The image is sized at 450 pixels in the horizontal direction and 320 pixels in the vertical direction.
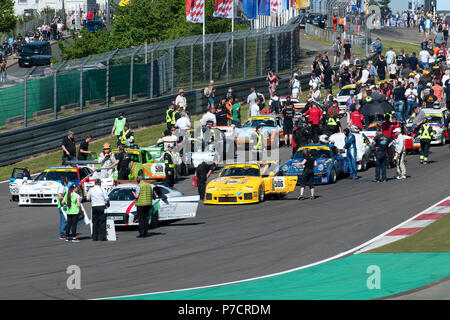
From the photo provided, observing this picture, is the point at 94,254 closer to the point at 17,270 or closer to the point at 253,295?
the point at 17,270

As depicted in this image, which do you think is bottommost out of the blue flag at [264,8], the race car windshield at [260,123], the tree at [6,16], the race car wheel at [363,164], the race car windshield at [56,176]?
the race car wheel at [363,164]

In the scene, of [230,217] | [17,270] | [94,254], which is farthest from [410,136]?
[17,270]

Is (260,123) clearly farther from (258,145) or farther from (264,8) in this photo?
(264,8)

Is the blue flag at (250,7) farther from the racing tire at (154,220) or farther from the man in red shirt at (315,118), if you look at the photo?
the racing tire at (154,220)

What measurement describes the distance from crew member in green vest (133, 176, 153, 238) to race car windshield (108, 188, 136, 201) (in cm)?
116

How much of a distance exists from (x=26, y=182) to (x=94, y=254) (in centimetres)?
801

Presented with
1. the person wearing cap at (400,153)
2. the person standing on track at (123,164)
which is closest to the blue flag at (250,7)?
the person wearing cap at (400,153)

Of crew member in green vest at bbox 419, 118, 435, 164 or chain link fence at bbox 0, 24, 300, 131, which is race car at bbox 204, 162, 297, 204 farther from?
chain link fence at bbox 0, 24, 300, 131

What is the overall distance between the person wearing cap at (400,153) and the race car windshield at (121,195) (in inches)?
366

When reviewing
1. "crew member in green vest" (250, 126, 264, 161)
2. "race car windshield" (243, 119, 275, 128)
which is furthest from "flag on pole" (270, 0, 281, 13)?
"crew member in green vest" (250, 126, 264, 161)

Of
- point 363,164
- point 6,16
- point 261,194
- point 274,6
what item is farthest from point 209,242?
point 6,16

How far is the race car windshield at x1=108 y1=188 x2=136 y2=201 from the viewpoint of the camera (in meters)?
22.3

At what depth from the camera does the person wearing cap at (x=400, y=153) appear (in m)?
27.5

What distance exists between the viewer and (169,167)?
27.2 meters
